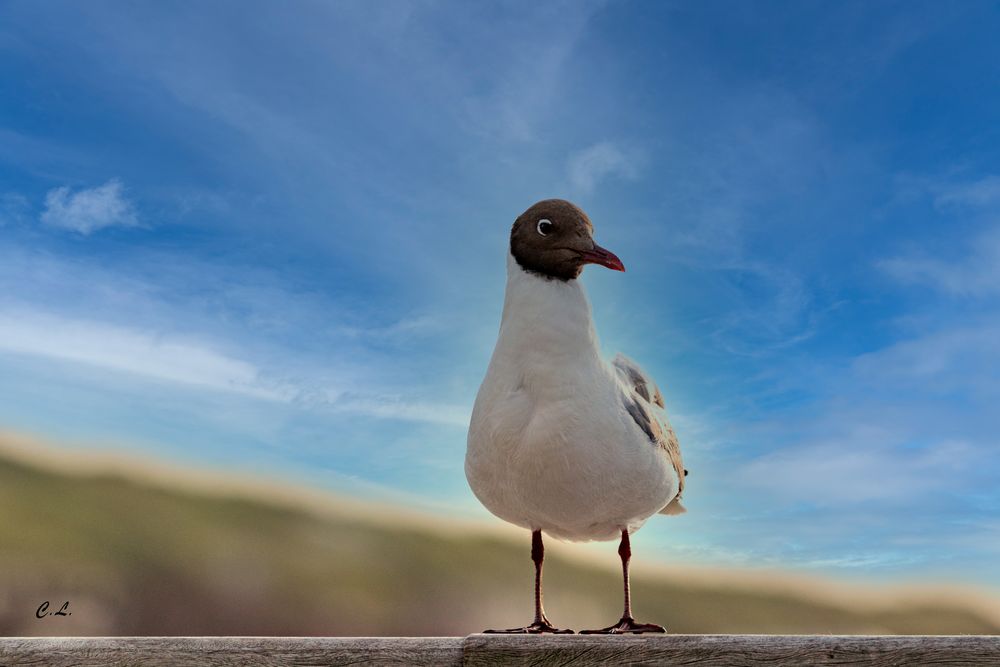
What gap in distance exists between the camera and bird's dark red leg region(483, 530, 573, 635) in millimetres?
4723

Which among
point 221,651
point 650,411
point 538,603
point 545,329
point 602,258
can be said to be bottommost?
point 221,651

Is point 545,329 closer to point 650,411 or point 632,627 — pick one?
point 650,411

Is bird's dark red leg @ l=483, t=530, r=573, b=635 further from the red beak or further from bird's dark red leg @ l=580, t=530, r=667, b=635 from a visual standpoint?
the red beak

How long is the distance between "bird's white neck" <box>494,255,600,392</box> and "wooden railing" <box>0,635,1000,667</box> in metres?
1.54

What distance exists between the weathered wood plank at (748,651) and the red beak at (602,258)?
6.90 feet

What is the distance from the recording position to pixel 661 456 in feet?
17.4

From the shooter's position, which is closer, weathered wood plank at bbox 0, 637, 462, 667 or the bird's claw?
weathered wood plank at bbox 0, 637, 462, 667

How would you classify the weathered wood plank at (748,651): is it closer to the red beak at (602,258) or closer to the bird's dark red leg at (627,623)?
the bird's dark red leg at (627,623)

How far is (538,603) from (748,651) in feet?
4.79

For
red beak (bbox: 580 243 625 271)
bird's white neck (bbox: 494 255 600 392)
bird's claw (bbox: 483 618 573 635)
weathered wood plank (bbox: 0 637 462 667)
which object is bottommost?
weathered wood plank (bbox: 0 637 462 667)

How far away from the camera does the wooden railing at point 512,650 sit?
3939 mm

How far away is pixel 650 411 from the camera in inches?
223

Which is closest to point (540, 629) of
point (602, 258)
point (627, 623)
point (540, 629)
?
point (540, 629)

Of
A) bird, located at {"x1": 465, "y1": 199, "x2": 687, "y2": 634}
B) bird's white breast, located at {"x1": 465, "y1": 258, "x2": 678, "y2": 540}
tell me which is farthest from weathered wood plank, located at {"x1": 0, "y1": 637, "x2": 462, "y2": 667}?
bird's white breast, located at {"x1": 465, "y1": 258, "x2": 678, "y2": 540}
